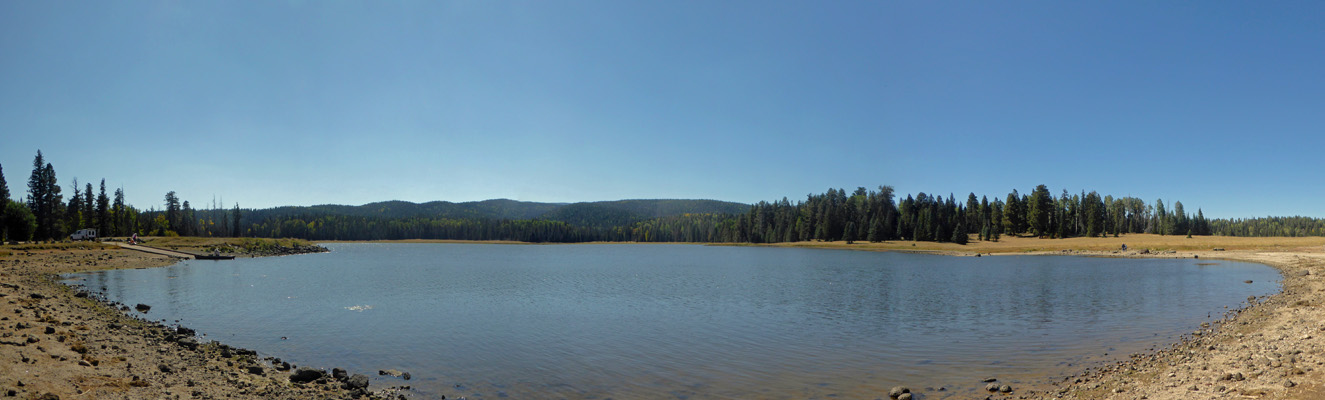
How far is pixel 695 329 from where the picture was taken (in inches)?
827

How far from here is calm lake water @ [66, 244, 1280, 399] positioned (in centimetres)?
1397

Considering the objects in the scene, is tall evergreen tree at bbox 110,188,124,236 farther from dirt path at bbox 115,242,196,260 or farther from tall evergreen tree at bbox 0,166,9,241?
dirt path at bbox 115,242,196,260

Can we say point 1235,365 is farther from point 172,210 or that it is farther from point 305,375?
point 172,210

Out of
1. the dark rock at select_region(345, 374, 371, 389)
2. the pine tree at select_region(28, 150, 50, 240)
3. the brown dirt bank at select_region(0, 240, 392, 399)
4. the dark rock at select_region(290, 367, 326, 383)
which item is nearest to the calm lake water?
the dark rock at select_region(345, 374, 371, 389)

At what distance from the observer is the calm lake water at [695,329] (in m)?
14.0

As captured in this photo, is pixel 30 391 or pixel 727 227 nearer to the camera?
pixel 30 391

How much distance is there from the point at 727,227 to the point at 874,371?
17968 cm

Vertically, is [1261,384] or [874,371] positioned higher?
[1261,384]

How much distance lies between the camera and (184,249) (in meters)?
75.8

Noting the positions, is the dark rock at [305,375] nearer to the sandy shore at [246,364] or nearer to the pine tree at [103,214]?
the sandy shore at [246,364]

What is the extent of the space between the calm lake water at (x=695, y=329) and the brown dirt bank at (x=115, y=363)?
191 cm

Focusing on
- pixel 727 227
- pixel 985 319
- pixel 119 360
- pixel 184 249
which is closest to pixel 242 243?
pixel 184 249

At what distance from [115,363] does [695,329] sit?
15.2 m

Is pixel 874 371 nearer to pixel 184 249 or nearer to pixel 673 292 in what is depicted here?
pixel 673 292
